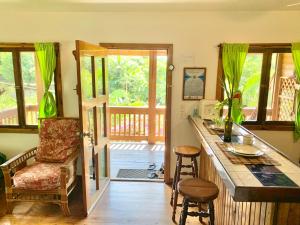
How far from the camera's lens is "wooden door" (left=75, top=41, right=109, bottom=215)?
2520 mm

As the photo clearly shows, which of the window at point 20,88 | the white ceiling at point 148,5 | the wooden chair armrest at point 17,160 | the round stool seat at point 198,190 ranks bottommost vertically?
the wooden chair armrest at point 17,160

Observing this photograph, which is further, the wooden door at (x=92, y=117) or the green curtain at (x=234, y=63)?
the green curtain at (x=234, y=63)

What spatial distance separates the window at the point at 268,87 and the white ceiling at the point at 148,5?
564 millimetres

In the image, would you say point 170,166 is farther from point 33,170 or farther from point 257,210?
point 257,210

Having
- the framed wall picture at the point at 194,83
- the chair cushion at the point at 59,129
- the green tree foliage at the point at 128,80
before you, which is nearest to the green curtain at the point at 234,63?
the framed wall picture at the point at 194,83

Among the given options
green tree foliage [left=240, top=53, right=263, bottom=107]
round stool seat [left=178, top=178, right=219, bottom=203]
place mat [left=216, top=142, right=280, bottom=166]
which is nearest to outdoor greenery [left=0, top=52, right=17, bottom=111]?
round stool seat [left=178, top=178, right=219, bottom=203]

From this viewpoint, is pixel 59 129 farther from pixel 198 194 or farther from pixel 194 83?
pixel 198 194

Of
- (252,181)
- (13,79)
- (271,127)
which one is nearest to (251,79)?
(271,127)

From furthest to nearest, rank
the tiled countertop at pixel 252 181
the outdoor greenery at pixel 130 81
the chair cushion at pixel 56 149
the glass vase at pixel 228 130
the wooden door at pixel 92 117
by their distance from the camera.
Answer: the outdoor greenery at pixel 130 81
the chair cushion at pixel 56 149
the wooden door at pixel 92 117
the glass vase at pixel 228 130
the tiled countertop at pixel 252 181

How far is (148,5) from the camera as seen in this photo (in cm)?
285

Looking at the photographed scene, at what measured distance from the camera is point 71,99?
3.51m

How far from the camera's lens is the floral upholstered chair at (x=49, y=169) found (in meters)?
2.74

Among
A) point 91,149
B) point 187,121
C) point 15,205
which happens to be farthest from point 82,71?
point 15,205

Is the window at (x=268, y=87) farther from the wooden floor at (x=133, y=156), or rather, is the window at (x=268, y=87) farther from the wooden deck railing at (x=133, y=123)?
the wooden deck railing at (x=133, y=123)
